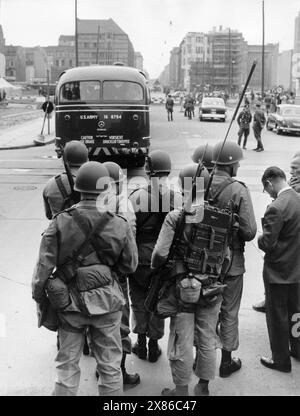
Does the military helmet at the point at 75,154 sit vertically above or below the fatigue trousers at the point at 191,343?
above

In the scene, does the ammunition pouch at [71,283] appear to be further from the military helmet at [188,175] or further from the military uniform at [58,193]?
the military uniform at [58,193]

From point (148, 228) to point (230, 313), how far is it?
961 mm

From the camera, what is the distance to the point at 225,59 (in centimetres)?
18088

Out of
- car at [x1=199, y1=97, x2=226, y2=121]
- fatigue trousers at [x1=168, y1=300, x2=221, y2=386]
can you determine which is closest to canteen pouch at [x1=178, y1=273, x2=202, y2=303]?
fatigue trousers at [x1=168, y1=300, x2=221, y2=386]

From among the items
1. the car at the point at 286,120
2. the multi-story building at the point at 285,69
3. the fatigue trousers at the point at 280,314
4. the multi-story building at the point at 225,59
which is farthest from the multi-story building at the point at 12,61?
the fatigue trousers at the point at 280,314

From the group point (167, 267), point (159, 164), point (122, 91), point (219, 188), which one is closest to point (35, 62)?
point (122, 91)

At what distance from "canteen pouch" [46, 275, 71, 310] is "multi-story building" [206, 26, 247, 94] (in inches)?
6422

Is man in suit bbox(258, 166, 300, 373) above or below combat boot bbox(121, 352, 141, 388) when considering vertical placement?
above

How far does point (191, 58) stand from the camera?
19762 cm

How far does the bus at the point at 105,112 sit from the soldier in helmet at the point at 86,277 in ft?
40.3

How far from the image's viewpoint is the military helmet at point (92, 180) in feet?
12.1

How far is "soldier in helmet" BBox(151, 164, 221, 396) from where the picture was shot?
3.97 m

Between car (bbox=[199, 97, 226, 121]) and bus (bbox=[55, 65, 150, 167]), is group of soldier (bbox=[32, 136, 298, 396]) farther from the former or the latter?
car (bbox=[199, 97, 226, 121])
